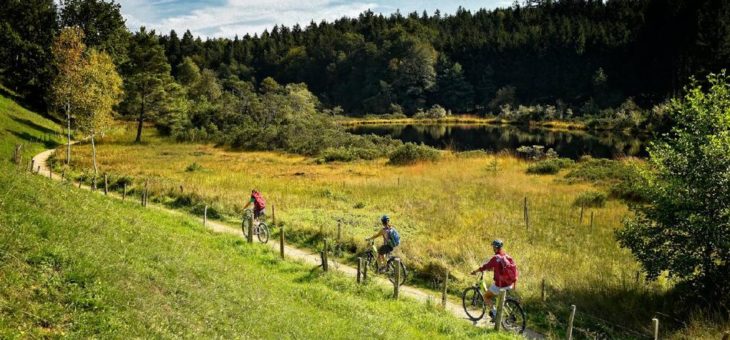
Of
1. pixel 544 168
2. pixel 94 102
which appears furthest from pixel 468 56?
pixel 94 102

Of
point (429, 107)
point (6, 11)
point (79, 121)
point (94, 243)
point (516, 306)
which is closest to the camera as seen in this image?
point (94, 243)

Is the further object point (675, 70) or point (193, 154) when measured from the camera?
point (675, 70)

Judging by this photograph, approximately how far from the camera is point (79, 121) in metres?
42.0

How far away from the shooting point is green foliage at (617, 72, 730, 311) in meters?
15.2

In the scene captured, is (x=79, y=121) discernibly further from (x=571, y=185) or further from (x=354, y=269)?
(x=571, y=185)

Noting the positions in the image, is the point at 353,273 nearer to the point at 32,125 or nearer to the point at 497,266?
the point at 497,266

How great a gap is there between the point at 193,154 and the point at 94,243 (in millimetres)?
53769

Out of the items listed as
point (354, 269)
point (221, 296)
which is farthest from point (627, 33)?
point (221, 296)

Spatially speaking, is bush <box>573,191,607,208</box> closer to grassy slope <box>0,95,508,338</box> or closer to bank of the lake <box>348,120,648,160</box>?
grassy slope <box>0,95,508,338</box>

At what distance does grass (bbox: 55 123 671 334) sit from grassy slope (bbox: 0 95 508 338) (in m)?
5.31

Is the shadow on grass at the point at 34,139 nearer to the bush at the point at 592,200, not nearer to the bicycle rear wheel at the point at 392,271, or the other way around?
the bicycle rear wheel at the point at 392,271

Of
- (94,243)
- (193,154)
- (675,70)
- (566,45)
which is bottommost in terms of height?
(193,154)

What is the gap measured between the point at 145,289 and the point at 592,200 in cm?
2831

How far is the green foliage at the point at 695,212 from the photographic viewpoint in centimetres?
1518
